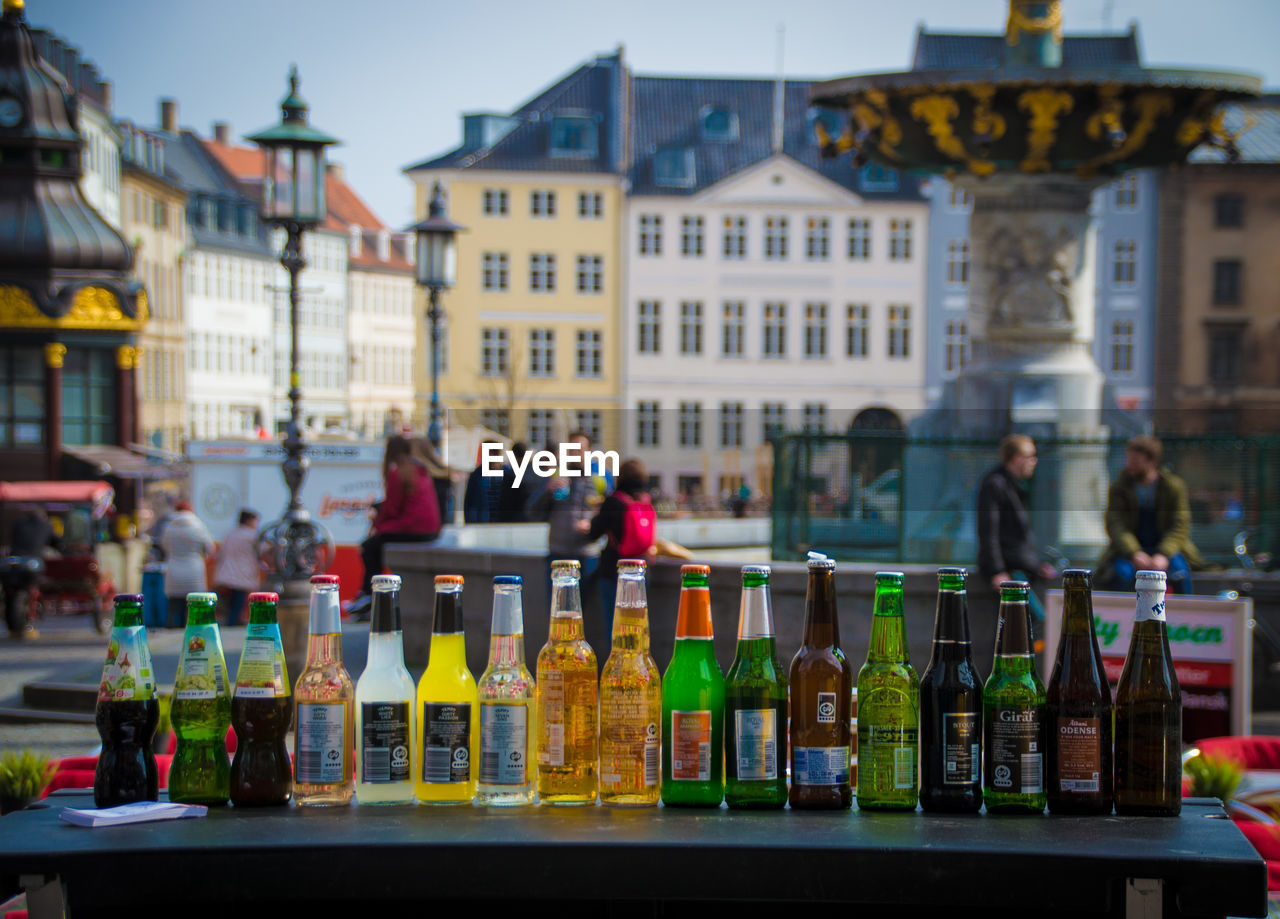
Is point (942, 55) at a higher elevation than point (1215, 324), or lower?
higher

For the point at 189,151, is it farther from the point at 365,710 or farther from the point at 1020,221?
the point at 365,710

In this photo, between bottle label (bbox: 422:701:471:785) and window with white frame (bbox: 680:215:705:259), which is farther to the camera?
window with white frame (bbox: 680:215:705:259)

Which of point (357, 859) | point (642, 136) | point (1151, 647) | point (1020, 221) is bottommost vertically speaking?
point (357, 859)

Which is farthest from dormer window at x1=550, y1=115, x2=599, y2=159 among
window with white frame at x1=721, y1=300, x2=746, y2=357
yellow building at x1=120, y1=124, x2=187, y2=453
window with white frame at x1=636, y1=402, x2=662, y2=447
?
yellow building at x1=120, y1=124, x2=187, y2=453

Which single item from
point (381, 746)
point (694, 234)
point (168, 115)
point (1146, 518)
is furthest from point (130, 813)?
point (168, 115)

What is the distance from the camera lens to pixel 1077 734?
3408 millimetres

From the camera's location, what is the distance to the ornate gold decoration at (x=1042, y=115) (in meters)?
12.4

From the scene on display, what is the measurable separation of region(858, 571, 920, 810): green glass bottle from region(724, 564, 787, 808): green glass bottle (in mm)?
159

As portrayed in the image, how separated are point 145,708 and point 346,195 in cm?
9858

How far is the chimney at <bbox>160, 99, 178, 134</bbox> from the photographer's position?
277 feet

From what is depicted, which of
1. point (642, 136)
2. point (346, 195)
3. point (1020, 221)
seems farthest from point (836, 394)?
point (1020, 221)

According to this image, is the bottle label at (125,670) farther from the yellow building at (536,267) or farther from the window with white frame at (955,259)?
the window with white frame at (955,259)

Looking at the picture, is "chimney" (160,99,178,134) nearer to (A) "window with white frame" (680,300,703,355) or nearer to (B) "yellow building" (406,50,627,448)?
(B) "yellow building" (406,50,627,448)

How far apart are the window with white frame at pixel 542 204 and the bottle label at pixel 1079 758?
6064 cm
